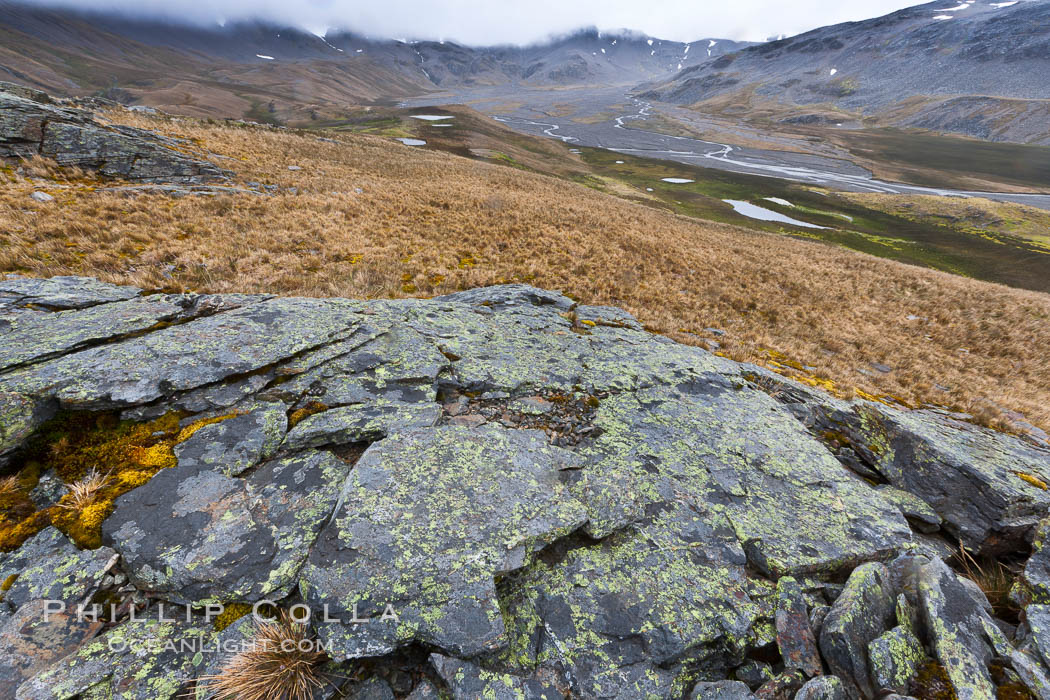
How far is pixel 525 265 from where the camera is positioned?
1720 cm

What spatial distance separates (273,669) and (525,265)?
15.4 m

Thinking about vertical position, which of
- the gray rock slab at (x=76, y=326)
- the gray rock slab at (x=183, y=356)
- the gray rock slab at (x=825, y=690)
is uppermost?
the gray rock slab at (x=76, y=326)

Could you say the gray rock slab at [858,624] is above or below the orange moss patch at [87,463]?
below

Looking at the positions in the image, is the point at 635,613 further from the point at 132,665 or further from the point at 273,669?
the point at 132,665

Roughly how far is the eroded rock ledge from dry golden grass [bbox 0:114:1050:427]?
5223mm

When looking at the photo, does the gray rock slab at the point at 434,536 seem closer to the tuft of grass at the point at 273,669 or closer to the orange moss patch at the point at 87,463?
the tuft of grass at the point at 273,669

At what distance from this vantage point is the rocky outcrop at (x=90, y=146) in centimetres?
1580

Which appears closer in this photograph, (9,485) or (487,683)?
(487,683)

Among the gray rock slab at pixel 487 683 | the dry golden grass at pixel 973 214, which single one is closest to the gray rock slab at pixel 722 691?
the gray rock slab at pixel 487 683

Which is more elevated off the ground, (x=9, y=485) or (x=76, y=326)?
(x=76, y=326)

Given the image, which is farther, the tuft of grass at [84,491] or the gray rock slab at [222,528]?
the tuft of grass at [84,491]

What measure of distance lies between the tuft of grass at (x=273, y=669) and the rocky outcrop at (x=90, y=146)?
71.6 ft

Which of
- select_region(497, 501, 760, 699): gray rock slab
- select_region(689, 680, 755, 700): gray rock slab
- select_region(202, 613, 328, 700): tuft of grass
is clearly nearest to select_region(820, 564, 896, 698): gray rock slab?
select_region(497, 501, 760, 699): gray rock slab

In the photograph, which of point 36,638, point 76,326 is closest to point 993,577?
point 36,638
